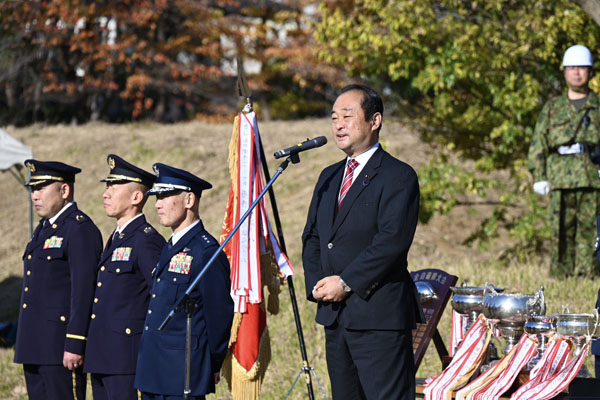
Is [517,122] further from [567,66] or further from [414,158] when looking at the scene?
[414,158]

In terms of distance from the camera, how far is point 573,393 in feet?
16.5

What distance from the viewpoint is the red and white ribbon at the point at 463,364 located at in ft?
17.3

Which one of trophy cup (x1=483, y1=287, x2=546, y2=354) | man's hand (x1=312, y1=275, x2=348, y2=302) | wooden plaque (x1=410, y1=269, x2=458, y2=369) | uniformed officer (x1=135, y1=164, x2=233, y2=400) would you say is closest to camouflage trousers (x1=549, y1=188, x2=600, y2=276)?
wooden plaque (x1=410, y1=269, x2=458, y2=369)

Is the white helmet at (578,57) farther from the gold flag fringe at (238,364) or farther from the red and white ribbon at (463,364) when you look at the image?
the red and white ribbon at (463,364)

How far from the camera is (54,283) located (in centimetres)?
575

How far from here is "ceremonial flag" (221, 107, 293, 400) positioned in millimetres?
6152

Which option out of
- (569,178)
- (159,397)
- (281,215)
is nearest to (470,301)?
(159,397)

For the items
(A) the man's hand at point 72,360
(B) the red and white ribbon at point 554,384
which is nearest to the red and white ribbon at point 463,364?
(B) the red and white ribbon at point 554,384

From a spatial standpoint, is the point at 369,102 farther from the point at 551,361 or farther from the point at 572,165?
the point at 572,165

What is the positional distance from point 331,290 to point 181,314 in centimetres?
98

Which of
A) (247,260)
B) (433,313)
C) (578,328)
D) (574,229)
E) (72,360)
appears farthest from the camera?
(574,229)

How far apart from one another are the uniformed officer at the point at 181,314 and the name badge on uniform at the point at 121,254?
0.46m

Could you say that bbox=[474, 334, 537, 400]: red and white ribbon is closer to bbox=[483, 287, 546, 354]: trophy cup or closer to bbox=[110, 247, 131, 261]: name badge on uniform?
bbox=[483, 287, 546, 354]: trophy cup

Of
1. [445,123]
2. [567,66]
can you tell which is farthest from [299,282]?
[567,66]
